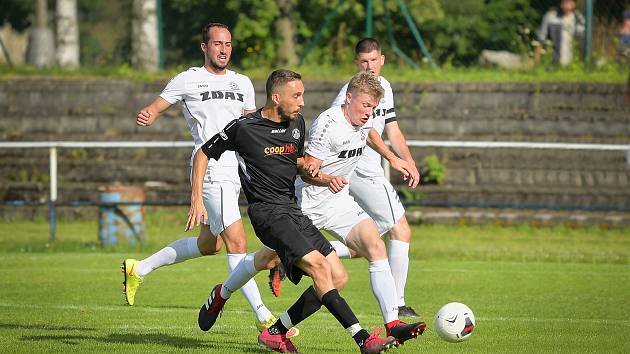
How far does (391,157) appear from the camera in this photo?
9719 mm

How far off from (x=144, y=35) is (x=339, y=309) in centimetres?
1539

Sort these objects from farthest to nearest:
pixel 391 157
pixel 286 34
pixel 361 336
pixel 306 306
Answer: pixel 286 34 → pixel 391 157 → pixel 306 306 → pixel 361 336

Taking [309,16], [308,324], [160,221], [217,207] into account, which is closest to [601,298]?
[308,324]

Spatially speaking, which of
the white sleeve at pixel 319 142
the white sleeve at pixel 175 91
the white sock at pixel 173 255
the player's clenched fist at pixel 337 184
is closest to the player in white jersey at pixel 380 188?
the white sock at pixel 173 255

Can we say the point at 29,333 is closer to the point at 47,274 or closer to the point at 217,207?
the point at 217,207

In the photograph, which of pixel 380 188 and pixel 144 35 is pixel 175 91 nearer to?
pixel 380 188

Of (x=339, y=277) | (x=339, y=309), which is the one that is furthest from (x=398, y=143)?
(x=339, y=309)

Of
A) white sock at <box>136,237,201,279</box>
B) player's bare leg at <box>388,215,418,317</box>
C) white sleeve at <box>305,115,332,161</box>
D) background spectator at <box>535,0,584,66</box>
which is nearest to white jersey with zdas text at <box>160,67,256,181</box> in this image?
white sock at <box>136,237,201,279</box>

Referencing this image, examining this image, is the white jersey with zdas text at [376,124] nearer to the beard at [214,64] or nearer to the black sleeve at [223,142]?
the beard at [214,64]

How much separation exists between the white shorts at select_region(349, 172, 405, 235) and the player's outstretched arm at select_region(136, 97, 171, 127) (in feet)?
6.42

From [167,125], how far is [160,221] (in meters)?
1.82

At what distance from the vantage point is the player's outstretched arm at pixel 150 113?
32.2 ft

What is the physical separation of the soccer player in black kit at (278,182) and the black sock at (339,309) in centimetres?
15

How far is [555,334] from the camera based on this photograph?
9.45 m
